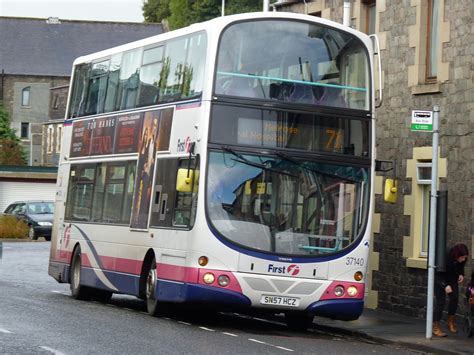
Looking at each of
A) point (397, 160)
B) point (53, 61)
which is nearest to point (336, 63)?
point (397, 160)

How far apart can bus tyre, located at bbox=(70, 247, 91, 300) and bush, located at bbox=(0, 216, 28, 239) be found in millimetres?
30190

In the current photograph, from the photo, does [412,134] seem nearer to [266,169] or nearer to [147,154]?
[147,154]

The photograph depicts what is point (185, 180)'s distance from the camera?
730 inches

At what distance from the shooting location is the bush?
179 ft

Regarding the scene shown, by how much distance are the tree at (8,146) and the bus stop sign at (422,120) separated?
75386mm

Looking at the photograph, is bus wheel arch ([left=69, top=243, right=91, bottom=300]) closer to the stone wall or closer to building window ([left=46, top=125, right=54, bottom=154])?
the stone wall

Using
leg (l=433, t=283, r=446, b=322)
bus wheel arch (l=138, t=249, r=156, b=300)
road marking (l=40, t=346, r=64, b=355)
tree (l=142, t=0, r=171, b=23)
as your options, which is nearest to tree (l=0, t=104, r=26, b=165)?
tree (l=142, t=0, r=171, b=23)

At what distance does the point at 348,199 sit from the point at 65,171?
847 centimetres

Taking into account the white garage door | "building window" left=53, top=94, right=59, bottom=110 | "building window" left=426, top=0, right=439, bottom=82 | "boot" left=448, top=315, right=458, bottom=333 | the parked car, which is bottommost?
"boot" left=448, top=315, right=458, bottom=333

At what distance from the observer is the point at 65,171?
25.9 m

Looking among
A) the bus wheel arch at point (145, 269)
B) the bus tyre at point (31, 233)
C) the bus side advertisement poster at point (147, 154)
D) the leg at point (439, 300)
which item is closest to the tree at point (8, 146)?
the bus tyre at point (31, 233)

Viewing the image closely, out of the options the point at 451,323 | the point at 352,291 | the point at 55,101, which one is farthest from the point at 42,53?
the point at 352,291

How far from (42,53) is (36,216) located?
191 feet

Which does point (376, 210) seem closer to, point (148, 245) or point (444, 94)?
point (444, 94)
